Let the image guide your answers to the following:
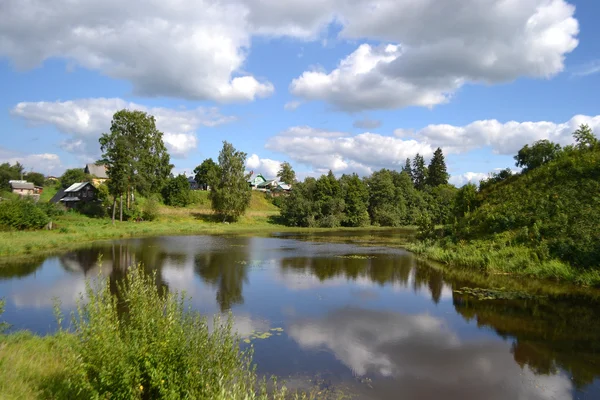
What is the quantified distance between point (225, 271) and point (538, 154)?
105ft

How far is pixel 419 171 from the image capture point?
118438 millimetres

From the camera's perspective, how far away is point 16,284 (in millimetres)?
18516

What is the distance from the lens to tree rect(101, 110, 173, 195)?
55031mm

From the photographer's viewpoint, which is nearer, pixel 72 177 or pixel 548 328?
pixel 548 328

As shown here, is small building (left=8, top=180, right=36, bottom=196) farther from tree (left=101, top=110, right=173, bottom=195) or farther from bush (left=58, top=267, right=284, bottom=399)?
bush (left=58, top=267, right=284, bottom=399)

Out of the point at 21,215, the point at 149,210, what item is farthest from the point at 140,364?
A: the point at 149,210

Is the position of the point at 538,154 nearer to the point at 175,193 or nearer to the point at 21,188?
the point at 175,193

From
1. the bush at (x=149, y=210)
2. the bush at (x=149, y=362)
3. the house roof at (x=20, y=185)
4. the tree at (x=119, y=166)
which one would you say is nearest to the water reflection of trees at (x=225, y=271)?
the bush at (x=149, y=362)

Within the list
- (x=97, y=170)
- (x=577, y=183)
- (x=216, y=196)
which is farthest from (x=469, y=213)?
(x=97, y=170)

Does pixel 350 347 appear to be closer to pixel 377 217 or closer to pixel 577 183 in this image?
pixel 577 183

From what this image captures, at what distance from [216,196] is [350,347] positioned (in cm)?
5838

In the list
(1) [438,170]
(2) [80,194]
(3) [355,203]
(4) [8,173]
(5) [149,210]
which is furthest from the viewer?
(1) [438,170]

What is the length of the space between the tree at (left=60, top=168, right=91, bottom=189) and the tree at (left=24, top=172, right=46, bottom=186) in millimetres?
30205

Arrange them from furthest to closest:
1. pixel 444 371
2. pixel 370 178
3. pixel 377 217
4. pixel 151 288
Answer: pixel 370 178
pixel 377 217
pixel 444 371
pixel 151 288
